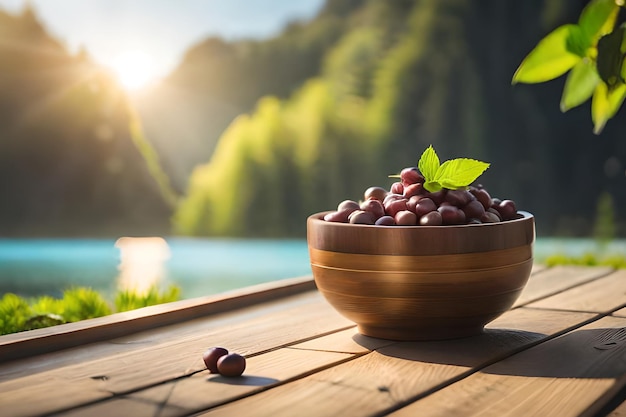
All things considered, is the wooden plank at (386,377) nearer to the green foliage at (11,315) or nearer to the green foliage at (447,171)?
the green foliage at (447,171)

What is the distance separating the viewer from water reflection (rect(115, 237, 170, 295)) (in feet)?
18.2

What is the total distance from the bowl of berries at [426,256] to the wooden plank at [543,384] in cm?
12

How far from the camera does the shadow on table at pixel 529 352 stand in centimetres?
103

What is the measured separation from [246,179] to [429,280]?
20.0ft

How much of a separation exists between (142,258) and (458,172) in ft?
18.3

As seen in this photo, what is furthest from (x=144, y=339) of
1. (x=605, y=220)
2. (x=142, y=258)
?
(x=605, y=220)

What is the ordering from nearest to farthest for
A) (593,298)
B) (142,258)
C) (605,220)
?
(593,298) → (605,220) → (142,258)

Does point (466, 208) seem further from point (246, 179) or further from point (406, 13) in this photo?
point (406, 13)

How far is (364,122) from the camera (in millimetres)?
7242

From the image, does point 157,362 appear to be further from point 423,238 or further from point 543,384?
point 543,384

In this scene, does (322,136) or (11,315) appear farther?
(322,136)

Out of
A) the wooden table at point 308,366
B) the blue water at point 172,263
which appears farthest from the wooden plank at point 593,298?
the blue water at point 172,263

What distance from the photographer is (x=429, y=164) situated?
1181 millimetres

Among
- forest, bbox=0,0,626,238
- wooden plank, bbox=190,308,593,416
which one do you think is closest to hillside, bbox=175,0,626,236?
forest, bbox=0,0,626,238
